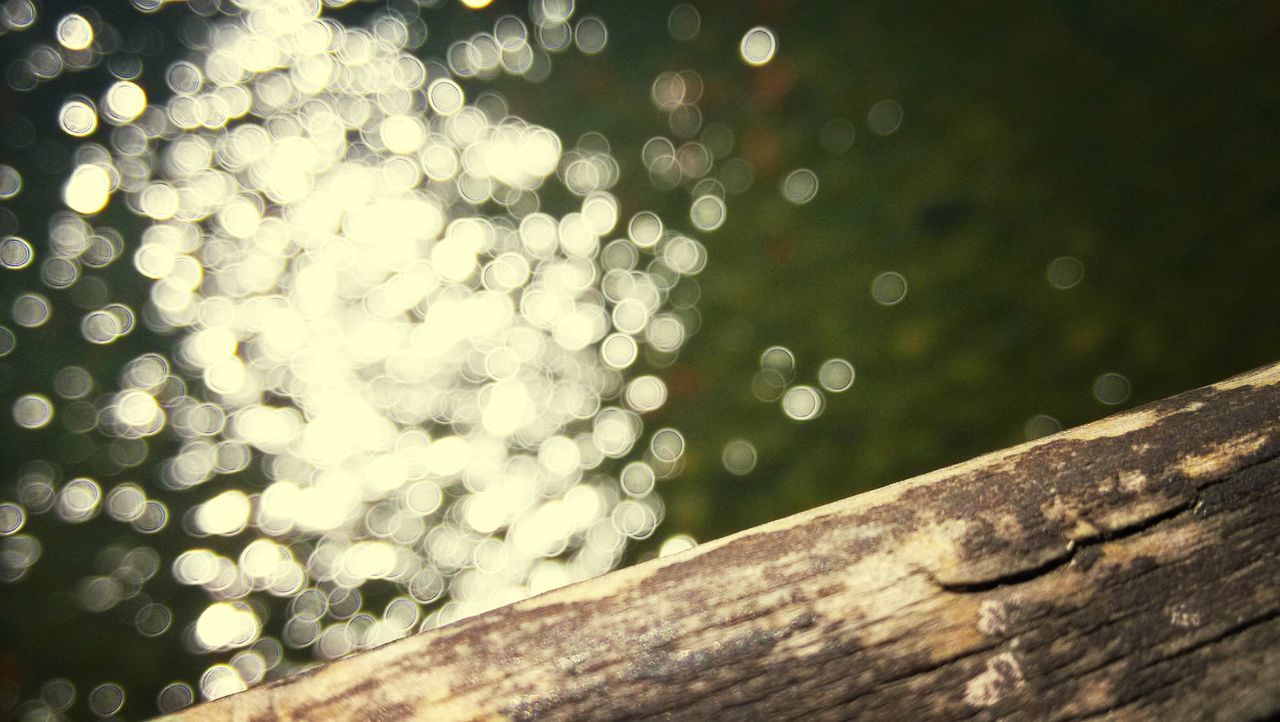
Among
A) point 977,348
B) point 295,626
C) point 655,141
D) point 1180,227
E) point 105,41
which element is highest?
point 105,41

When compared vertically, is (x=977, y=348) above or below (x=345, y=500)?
above

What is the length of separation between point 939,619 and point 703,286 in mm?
1472

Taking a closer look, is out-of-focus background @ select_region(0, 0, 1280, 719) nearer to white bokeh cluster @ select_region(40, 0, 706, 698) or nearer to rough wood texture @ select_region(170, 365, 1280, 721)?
white bokeh cluster @ select_region(40, 0, 706, 698)

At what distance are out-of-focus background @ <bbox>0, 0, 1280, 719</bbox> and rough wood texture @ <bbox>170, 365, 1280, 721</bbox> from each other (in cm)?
114

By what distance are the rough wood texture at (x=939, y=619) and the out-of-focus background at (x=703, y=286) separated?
1.14 m

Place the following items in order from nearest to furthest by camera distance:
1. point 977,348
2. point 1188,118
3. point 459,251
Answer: point 977,348 < point 1188,118 < point 459,251

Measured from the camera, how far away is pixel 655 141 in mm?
2119

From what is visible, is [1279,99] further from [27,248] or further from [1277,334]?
[27,248]

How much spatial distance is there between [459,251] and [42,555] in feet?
3.93

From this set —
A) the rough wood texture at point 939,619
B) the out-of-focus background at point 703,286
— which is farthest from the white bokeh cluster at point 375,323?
the rough wood texture at point 939,619

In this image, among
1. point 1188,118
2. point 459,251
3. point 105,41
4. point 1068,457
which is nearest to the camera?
point 1068,457

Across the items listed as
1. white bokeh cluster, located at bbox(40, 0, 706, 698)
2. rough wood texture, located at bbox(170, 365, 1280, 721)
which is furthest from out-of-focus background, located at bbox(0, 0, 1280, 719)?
rough wood texture, located at bbox(170, 365, 1280, 721)

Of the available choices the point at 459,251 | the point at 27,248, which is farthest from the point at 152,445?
the point at 459,251

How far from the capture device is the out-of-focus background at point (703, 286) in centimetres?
164
